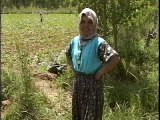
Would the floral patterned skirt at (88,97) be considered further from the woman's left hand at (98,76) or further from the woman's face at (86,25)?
the woman's face at (86,25)

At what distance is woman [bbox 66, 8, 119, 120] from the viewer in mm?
3383

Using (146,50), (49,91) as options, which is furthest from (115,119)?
(146,50)

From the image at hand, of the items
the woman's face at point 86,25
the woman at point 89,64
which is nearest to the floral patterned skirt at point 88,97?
the woman at point 89,64

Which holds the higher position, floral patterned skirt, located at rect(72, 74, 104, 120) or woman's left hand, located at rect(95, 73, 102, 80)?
woman's left hand, located at rect(95, 73, 102, 80)

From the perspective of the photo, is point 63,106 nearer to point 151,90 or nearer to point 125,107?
point 125,107

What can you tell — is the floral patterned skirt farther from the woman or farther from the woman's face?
the woman's face

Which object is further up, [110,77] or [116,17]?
[116,17]

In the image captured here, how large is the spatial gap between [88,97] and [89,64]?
0.35m

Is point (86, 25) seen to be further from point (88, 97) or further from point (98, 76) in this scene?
point (88, 97)

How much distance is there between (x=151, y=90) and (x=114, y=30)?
64.8 inches

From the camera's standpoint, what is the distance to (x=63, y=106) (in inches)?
205

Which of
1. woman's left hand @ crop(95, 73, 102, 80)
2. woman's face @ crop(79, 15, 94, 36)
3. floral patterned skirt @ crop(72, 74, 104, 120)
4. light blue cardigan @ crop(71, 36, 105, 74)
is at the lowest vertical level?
floral patterned skirt @ crop(72, 74, 104, 120)

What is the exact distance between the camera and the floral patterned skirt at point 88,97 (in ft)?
11.6

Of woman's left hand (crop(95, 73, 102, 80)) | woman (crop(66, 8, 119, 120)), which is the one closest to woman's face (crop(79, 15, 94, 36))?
woman (crop(66, 8, 119, 120))
